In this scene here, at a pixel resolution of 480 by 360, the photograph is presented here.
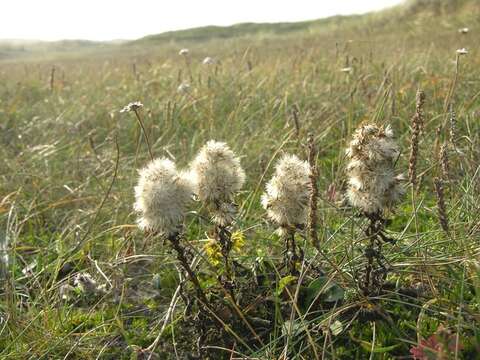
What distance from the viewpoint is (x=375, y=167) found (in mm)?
1579

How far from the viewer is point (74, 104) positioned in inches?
244

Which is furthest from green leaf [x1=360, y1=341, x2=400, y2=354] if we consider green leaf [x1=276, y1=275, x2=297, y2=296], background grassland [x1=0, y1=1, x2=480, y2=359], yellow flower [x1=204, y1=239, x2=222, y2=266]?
yellow flower [x1=204, y1=239, x2=222, y2=266]

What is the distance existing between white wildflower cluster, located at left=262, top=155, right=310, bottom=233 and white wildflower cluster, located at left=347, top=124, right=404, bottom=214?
8.7 inches

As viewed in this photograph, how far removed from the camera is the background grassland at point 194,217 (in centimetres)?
203

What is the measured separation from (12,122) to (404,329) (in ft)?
18.2

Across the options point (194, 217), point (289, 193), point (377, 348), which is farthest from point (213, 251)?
point (194, 217)

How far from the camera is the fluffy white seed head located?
5.21 feet

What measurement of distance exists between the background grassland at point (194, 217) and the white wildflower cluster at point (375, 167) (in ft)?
1.04

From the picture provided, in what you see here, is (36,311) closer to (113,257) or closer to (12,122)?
(113,257)

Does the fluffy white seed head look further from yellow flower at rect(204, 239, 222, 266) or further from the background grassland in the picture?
the background grassland

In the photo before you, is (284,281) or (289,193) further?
(284,281)

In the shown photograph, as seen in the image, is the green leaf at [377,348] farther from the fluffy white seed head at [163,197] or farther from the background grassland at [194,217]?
the fluffy white seed head at [163,197]

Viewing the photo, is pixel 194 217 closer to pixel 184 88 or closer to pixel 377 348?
pixel 377 348

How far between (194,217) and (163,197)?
183 centimetres
